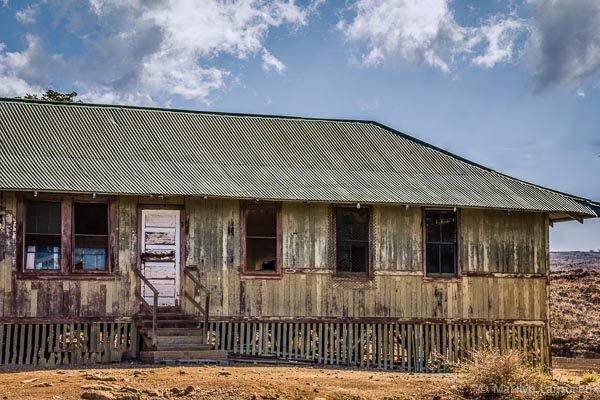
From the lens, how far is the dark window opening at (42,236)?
1986 cm

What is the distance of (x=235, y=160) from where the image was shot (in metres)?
22.3

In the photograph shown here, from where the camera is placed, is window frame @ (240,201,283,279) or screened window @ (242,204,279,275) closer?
window frame @ (240,201,283,279)

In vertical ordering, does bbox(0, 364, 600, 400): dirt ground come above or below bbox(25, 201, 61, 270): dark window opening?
below

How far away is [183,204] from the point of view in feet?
68.2

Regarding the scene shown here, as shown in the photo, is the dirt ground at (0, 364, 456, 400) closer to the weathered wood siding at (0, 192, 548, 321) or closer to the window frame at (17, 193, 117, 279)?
the weathered wood siding at (0, 192, 548, 321)

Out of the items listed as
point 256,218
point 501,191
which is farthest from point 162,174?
point 501,191

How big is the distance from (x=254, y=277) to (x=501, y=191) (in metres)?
6.20

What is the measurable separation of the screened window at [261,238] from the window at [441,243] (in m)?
3.45

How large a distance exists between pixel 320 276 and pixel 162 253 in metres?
3.41

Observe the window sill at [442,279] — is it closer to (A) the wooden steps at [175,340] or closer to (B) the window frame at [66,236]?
(A) the wooden steps at [175,340]

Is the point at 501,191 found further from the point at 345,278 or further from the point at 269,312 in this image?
the point at 269,312

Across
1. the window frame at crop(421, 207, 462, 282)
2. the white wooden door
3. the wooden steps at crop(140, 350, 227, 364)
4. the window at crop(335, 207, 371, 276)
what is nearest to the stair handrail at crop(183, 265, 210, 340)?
the white wooden door

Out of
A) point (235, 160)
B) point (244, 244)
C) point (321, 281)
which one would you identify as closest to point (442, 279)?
point (321, 281)

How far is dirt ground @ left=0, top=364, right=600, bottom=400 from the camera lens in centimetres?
1487
